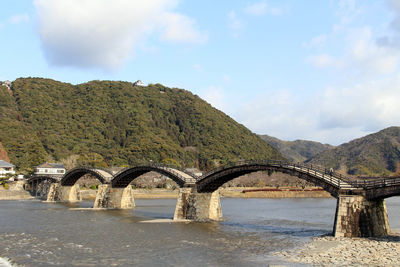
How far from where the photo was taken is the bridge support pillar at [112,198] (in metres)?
74.9

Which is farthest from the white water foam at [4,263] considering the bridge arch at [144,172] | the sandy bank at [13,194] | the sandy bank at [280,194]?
the sandy bank at [280,194]

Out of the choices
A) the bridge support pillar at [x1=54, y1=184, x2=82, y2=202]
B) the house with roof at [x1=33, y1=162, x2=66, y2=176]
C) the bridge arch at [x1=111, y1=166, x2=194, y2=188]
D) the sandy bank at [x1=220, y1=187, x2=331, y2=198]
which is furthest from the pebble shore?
the house with roof at [x1=33, y1=162, x2=66, y2=176]

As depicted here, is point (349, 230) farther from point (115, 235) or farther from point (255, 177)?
point (255, 177)

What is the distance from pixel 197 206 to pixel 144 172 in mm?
22249

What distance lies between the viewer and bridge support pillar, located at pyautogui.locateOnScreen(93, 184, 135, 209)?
74.9 metres

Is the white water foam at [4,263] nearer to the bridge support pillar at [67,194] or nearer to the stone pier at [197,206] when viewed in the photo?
the stone pier at [197,206]

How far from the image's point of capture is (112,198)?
247 feet

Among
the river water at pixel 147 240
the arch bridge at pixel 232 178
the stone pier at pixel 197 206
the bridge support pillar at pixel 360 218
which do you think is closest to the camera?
the river water at pixel 147 240

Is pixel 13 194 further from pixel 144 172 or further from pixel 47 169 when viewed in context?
pixel 144 172

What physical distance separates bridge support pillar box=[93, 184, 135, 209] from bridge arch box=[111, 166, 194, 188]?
4.11ft

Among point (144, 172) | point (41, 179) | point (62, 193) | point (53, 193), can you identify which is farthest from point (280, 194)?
point (41, 179)

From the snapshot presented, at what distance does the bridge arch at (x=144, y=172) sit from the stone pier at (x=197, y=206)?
82.2 inches

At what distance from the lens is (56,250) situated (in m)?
33.1

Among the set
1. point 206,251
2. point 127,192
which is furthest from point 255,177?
point 206,251
